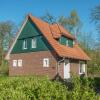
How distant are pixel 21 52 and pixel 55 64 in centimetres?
599

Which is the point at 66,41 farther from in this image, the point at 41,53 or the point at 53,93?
the point at 53,93

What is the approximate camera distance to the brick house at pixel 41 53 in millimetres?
35438

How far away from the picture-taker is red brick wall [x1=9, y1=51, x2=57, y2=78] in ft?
116

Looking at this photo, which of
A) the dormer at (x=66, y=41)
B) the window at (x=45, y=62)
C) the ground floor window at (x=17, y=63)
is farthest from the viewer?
the ground floor window at (x=17, y=63)

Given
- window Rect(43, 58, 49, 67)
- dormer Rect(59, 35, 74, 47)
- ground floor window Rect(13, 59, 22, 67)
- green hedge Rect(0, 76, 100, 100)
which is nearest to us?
green hedge Rect(0, 76, 100, 100)

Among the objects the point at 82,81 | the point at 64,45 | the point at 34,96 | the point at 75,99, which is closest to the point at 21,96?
the point at 34,96

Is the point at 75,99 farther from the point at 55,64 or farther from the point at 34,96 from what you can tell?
the point at 55,64

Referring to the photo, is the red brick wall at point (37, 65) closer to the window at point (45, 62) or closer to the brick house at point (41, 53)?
the brick house at point (41, 53)

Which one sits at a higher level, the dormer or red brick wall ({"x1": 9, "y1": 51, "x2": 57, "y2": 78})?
the dormer

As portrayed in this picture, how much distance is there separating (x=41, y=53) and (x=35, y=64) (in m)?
1.66

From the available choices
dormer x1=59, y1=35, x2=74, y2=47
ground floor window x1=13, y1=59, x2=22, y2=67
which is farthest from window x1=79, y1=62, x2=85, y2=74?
ground floor window x1=13, y1=59, x2=22, y2=67

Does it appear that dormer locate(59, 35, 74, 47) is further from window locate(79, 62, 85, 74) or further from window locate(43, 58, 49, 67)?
window locate(79, 62, 85, 74)

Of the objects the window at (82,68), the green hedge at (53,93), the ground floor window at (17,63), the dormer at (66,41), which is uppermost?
the dormer at (66,41)

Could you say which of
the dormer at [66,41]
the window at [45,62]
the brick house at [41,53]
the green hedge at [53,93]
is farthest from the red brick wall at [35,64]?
the green hedge at [53,93]
